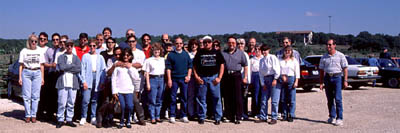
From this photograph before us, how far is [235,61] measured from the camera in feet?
26.9

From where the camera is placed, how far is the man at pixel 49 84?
26.1 feet

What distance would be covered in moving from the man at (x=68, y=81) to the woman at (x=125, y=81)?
774 mm

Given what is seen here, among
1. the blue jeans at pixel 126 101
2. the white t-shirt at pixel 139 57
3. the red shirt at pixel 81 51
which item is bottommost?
the blue jeans at pixel 126 101

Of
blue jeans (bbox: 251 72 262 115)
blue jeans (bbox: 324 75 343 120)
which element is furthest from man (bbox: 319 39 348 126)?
blue jeans (bbox: 251 72 262 115)

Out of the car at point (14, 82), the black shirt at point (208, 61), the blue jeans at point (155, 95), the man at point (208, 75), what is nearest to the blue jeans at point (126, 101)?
the blue jeans at point (155, 95)

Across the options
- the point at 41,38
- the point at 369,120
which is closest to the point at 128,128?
the point at 41,38

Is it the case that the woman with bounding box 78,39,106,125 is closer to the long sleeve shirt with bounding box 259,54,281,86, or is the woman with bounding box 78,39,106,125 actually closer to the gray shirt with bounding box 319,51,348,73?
the long sleeve shirt with bounding box 259,54,281,86

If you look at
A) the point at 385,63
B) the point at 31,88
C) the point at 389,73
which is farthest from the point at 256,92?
the point at 385,63

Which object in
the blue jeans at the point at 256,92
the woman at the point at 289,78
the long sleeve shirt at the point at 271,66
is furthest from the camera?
the blue jeans at the point at 256,92

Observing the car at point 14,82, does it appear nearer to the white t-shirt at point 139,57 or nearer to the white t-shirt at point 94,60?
the white t-shirt at point 94,60

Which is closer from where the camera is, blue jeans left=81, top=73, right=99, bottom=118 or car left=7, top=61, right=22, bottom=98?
blue jeans left=81, top=73, right=99, bottom=118

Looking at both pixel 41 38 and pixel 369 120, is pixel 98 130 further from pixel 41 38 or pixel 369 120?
pixel 369 120

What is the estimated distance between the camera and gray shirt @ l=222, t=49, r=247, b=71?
820 centimetres

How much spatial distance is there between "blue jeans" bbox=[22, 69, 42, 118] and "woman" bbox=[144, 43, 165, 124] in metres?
2.16
